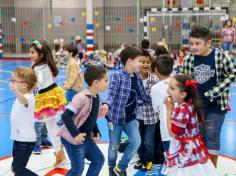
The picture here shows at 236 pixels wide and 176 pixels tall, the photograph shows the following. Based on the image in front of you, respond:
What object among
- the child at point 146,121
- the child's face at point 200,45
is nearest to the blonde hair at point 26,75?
the child at point 146,121

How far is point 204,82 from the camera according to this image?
4.01m

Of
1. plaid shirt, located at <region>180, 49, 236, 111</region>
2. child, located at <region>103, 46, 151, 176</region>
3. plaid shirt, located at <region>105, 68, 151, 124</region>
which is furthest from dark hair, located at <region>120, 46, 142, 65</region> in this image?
plaid shirt, located at <region>180, 49, 236, 111</region>

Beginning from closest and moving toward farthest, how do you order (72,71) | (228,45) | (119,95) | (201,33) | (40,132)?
(201,33), (119,95), (40,132), (72,71), (228,45)

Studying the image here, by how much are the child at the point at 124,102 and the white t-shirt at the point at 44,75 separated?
95cm

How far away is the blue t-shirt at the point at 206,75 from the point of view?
3.97m

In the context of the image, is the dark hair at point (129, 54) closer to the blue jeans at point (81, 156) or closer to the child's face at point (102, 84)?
the child's face at point (102, 84)

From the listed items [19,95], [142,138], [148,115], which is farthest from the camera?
[142,138]

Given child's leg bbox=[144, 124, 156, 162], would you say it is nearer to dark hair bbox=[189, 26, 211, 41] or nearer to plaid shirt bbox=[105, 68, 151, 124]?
plaid shirt bbox=[105, 68, 151, 124]

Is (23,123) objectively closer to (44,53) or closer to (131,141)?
(131,141)

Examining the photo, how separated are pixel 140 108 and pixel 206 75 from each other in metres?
0.92

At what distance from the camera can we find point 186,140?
3.26m

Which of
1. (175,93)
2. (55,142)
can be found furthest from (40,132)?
(175,93)

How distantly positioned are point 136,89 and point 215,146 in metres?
1.04

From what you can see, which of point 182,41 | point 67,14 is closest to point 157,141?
point 182,41
